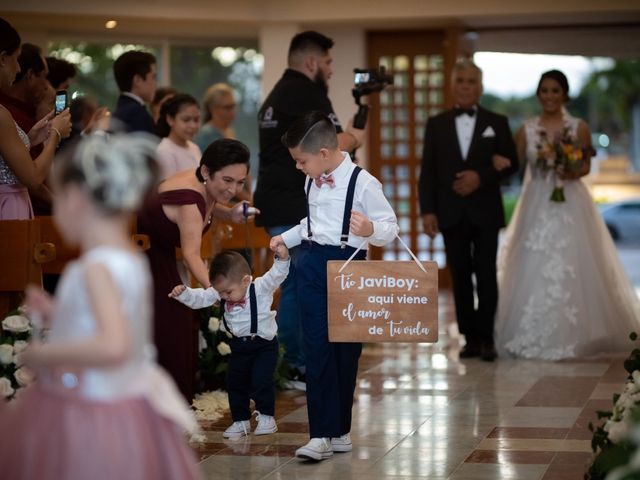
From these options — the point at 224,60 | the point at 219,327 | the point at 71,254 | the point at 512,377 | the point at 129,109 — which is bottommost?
the point at 512,377

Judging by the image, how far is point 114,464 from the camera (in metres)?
2.64

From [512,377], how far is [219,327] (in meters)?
1.88

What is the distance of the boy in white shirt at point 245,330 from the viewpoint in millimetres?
5371

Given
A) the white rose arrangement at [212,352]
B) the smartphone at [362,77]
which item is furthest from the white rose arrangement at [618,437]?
the smartphone at [362,77]

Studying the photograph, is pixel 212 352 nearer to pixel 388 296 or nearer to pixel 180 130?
pixel 180 130

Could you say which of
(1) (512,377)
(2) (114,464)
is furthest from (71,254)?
(2) (114,464)

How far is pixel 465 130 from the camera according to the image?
26.7 feet

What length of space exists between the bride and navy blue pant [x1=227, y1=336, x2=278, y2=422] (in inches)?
120

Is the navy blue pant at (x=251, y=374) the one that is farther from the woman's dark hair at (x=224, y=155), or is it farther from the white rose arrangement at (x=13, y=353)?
the white rose arrangement at (x=13, y=353)

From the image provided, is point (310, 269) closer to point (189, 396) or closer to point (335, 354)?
point (335, 354)

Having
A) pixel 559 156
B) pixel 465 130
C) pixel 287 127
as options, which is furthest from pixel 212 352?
pixel 559 156

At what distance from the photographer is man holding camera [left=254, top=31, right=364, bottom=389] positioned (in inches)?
261

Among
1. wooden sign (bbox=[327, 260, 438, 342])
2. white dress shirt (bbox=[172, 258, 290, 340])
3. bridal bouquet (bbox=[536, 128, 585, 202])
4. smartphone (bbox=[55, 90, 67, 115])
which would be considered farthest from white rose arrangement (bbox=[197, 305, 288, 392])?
bridal bouquet (bbox=[536, 128, 585, 202])

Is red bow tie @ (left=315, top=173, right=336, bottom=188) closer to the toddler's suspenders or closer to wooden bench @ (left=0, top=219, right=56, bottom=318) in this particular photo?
the toddler's suspenders
